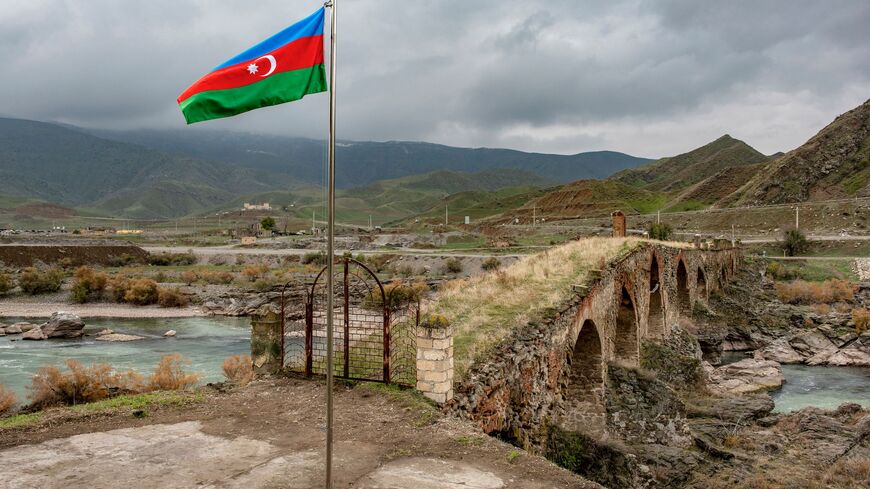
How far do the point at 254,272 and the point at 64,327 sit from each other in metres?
22.0

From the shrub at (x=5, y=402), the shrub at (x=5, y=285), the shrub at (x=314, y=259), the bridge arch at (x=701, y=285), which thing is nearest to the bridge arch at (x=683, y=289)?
the bridge arch at (x=701, y=285)

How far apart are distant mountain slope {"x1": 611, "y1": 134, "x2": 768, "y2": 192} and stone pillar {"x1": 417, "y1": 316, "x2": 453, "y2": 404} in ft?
422

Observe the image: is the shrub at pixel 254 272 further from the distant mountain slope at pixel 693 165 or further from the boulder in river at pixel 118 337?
the distant mountain slope at pixel 693 165

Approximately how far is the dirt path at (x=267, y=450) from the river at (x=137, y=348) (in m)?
14.2

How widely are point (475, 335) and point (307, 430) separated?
4416mm

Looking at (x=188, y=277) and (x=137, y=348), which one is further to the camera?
(x=188, y=277)

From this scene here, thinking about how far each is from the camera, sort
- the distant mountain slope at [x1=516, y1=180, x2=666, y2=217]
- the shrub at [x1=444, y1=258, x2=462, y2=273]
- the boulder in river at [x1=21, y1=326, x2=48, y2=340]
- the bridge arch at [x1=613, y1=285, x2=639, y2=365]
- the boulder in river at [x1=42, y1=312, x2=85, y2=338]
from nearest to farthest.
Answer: the bridge arch at [x1=613, y1=285, x2=639, y2=365], the boulder in river at [x1=21, y1=326, x2=48, y2=340], the boulder in river at [x1=42, y1=312, x2=85, y2=338], the shrub at [x1=444, y1=258, x2=462, y2=273], the distant mountain slope at [x1=516, y1=180, x2=666, y2=217]

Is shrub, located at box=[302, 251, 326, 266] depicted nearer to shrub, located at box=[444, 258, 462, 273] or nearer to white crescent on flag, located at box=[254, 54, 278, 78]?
shrub, located at box=[444, 258, 462, 273]

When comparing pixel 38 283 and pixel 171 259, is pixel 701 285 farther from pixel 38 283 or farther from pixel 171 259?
pixel 171 259

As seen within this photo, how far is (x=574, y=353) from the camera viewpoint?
15.3m

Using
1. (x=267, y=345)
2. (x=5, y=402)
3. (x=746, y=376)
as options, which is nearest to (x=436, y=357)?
(x=267, y=345)

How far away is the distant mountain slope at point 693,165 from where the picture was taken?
135875 mm

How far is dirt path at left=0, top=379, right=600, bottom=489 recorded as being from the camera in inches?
235

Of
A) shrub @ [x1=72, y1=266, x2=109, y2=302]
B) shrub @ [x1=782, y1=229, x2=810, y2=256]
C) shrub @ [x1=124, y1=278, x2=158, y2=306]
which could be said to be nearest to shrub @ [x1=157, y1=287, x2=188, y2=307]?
shrub @ [x1=124, y1=278, x2=158, y2=306]
